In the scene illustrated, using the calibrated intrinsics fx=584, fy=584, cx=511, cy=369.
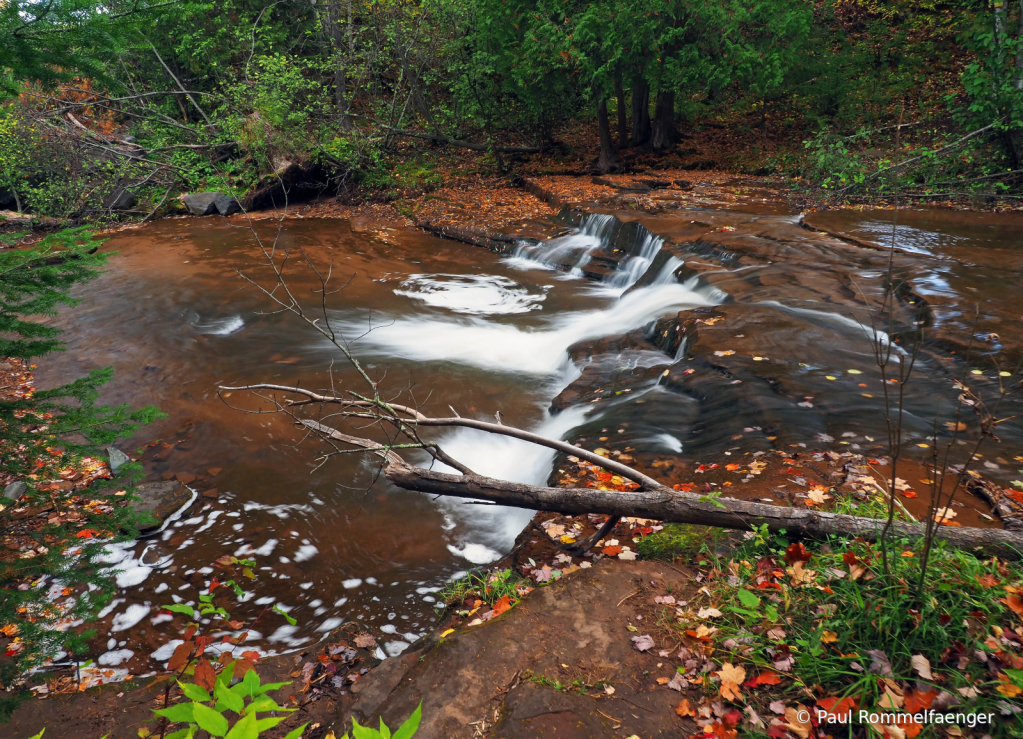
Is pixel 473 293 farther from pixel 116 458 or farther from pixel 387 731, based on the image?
pixel 387 731

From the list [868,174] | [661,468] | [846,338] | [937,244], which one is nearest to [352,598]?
[661,468]

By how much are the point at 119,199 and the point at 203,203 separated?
269 centimetres

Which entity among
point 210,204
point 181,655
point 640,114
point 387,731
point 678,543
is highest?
point 640,114

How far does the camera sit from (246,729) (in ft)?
4.62

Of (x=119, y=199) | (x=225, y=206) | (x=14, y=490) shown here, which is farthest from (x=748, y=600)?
(x=119, y=199)

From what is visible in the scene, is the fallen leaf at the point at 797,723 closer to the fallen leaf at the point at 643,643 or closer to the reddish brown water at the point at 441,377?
the fallen leaf at the point at 643,643

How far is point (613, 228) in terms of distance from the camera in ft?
44.3

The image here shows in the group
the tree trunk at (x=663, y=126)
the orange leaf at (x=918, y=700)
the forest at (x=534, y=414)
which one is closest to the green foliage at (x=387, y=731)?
the forest at (x=534, y=414)

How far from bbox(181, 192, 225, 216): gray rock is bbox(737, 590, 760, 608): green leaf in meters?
20.0

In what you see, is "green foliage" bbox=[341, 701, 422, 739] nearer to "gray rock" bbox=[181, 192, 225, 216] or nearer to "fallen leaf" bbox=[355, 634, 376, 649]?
"fallen leaf" bbox=[355, 634, 376, 649]

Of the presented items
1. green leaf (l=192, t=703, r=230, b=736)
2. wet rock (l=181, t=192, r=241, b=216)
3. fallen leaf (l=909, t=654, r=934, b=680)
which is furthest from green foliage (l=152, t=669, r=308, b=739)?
wet rock (l=181, t=192, r=241, b=216)

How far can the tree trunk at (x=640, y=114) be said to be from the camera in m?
18.0

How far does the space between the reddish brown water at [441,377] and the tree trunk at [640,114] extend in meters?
6.47

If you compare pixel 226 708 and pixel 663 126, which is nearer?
pixel 226 708
